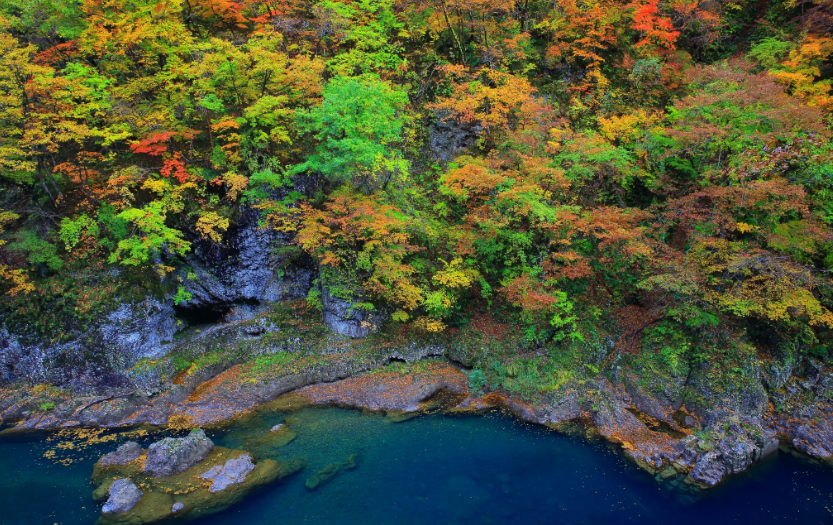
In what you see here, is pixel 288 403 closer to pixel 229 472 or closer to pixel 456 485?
pixel 229 472

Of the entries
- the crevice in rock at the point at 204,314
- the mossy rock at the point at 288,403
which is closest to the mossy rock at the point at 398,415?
the mossy rock at the point at 288,403

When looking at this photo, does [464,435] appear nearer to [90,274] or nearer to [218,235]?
[218,235]

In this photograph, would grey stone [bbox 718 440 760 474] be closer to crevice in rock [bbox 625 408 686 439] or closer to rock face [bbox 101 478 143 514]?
crevice in rock [bbox 625 408 686 439]

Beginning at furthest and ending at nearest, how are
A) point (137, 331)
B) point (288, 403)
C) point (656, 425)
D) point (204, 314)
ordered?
1. point (204, 314)
2. point (137, 331)
3. point (288, 403)
4. point (656, 425)

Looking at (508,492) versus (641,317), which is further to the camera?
(641,317)

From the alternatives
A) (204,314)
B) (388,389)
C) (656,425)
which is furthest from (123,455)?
(656,425)

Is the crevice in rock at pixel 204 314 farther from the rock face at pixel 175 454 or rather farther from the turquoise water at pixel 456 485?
the rock face at pixel 175 454

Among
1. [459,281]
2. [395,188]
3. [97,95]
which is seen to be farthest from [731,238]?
[97,95]
